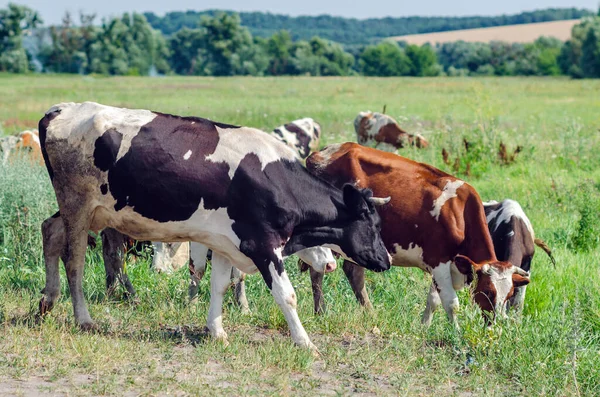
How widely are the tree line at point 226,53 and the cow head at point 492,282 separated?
274ft

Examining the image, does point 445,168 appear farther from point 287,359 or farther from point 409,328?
point 287,359

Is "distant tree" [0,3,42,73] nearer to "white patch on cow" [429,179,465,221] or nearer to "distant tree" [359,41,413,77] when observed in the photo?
"distant tree" [359,41,413,77]

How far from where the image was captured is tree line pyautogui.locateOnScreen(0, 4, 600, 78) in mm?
98125

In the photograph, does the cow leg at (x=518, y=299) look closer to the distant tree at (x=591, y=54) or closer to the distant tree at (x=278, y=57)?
the distant tree at (x=591, y=54)

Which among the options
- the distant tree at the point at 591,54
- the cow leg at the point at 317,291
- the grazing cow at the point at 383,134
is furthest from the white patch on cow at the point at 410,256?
the distant tree at the point at 591,54

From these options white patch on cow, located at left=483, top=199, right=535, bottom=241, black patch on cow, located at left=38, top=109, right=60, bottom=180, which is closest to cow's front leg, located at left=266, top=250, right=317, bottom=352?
black patch on cow, located at left=38, top=109, right=60, bottom=180

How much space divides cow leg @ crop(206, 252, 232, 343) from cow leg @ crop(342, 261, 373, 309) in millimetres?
1787

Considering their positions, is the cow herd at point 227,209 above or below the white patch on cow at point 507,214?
above

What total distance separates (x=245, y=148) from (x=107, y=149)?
1150 mm

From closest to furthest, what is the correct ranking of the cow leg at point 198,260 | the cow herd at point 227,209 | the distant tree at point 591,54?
the cow herd at point 227,209
the cow leg at point 198,260
the distant tree at point 591,54

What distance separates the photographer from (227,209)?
7406 millimetres

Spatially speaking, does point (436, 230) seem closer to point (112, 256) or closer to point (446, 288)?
point (446, 288)

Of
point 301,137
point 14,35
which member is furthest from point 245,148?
point 14,35

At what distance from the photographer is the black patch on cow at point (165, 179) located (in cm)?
739
